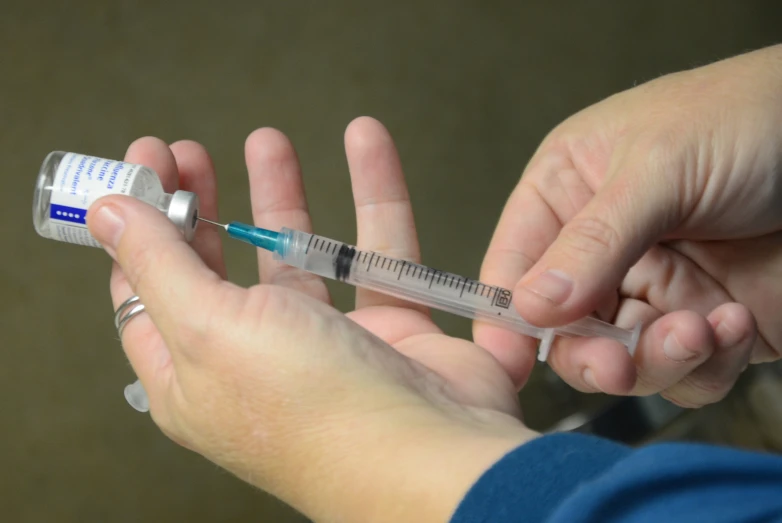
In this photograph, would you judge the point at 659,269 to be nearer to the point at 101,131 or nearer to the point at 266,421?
the point at 266,421

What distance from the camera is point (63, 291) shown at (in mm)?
1266

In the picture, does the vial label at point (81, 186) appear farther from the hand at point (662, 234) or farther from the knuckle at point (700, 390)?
the knuckle at point (700, 390)

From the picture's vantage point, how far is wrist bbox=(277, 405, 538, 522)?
1.47 feet

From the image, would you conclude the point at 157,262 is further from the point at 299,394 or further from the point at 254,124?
the point at 254,124

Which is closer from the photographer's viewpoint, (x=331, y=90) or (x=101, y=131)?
(x=101, y=131)

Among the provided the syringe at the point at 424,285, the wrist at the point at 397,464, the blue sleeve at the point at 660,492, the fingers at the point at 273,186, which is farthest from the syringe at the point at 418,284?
the blue sleeve at the point at 660,492

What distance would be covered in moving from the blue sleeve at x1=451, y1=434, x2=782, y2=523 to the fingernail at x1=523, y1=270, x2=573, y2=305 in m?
0.23

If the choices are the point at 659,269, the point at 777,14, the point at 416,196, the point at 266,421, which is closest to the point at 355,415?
the point at 266,421

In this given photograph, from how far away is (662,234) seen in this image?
2.32ft

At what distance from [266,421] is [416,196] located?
3.56ft

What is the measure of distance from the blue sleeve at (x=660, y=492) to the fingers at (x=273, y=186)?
50cm

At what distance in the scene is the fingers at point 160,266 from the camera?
55cm

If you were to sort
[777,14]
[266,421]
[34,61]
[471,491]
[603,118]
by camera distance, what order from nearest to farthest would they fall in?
[471,491], [266,421], [603,118], [34,61], [777,14]

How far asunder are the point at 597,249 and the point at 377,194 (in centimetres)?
36
